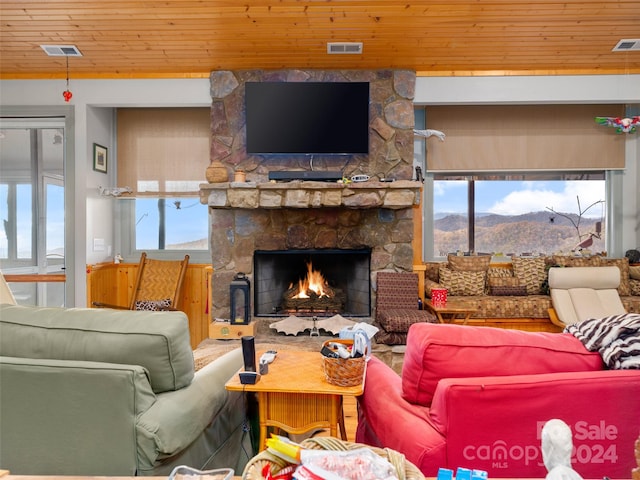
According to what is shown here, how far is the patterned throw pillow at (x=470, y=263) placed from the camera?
439 cm

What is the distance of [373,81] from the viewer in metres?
4.01

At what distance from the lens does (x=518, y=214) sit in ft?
15.9

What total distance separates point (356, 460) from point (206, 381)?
33.4 inches

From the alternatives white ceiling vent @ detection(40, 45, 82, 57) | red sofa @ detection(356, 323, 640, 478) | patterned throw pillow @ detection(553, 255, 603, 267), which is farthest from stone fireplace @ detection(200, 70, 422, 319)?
red sofa @ detection(356, 323, 640, 478)

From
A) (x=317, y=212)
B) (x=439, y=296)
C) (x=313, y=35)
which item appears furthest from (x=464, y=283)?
(x=313, y=35)

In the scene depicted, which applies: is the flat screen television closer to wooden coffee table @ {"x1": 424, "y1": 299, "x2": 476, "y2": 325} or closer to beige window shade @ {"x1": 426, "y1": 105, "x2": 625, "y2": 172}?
beige window shade @ {"x1": 426, "y1": 105, "x2": 625, "y2": 172}

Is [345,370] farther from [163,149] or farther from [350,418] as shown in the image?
[163,149]

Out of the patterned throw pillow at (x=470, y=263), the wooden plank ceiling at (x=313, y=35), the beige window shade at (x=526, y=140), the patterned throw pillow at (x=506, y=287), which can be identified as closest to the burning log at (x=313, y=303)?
the patterned throw pillow at (x=470, y=263)

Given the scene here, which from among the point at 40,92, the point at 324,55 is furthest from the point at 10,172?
the point at 324,55

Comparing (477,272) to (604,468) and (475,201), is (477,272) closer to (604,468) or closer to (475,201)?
(475,201)

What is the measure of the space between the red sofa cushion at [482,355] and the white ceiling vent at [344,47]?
9.59 ft

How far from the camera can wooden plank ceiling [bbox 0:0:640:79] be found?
3000mm

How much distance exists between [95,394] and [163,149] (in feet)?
12.5

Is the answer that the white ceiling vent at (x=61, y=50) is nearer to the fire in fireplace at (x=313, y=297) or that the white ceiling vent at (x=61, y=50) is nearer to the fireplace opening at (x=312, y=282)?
the fireplace opening at (x=312, y=282)
